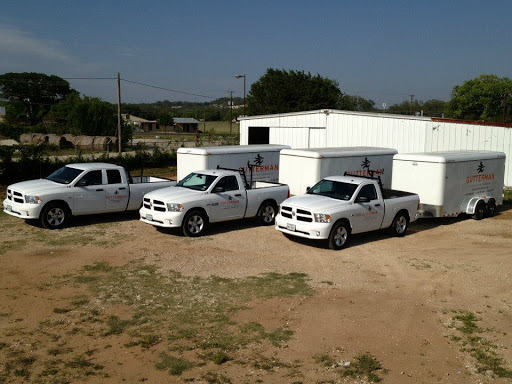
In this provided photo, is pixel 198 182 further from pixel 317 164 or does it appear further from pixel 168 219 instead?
pixel 317 164

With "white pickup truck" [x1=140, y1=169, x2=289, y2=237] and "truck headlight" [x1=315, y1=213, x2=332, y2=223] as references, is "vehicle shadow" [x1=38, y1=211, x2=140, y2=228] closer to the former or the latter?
"white pickup truck" [x1=140, y1=169, x2=289, y2=237]

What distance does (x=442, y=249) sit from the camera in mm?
13781

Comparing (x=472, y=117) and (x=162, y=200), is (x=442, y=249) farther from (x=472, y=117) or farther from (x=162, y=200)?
(x=472, y=117)

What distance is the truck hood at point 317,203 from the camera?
42.8 ft

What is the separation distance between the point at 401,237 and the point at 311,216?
3.52 meters

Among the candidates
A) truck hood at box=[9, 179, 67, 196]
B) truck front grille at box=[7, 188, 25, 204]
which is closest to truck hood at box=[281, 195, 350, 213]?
truck hood at box=[9, 179, 67, 196]

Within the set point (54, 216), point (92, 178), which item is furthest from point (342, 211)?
point (54, 216)

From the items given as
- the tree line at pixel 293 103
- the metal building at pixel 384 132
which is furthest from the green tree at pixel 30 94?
the metal building at pixel 384 132

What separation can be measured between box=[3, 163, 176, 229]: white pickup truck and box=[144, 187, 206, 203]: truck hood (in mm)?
1977

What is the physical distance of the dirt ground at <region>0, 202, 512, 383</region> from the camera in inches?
269

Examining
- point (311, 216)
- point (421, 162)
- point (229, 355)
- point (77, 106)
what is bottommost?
point (229, 355)

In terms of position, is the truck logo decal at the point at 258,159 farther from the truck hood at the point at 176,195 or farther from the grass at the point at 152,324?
the grass at the point at 152,324

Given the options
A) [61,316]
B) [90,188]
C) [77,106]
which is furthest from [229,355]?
[77,106]

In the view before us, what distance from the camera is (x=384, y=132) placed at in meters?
25.1
